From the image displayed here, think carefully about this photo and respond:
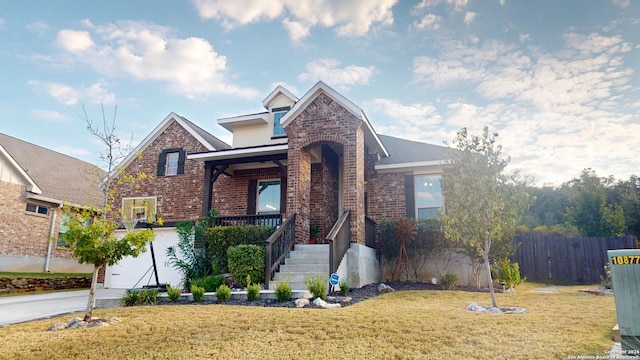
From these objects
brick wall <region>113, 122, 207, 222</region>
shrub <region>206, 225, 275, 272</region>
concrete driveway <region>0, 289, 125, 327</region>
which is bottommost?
concrete driveway <region>0, 289, 125, 327</region>

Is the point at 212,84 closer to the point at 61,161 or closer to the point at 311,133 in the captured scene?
the point at 311,133

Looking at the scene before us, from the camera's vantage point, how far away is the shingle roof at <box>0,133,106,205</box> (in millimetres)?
19094

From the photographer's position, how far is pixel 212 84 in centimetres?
1266

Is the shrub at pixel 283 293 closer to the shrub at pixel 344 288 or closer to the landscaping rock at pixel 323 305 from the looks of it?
the landscaping rock at pixel 323 305

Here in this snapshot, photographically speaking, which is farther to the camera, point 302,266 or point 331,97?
point 331,97

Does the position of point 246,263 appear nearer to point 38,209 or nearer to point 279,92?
point 279,92

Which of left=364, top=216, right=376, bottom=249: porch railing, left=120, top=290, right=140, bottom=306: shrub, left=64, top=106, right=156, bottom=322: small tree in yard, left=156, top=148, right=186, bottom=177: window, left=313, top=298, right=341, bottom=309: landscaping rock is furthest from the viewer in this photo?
left=156, top=148, right=186, bottom=177: window

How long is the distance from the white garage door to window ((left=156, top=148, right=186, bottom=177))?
10.7 feet

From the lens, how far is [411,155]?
15.0 m

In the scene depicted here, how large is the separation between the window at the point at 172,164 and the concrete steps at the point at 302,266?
7.64 meters

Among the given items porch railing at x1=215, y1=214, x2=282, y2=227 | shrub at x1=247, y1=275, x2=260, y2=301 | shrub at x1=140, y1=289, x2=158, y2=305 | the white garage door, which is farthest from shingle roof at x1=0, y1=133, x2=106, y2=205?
shrub at x1=247, y1=275, x2=260, y2=301

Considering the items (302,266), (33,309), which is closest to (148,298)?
(33,309)

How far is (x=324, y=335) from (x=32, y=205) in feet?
61.3

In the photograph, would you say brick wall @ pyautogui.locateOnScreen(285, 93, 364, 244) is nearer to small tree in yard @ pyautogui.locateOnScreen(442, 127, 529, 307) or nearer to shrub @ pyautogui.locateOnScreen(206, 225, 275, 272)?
shrub @ pyautogui.locateOnScreen(206, 225, 275, 272)
